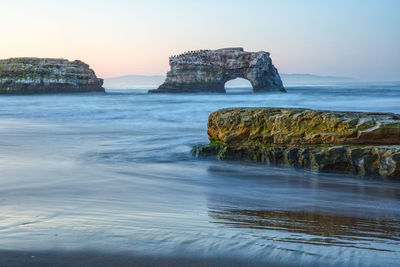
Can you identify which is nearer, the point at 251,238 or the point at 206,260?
the point at 206,260

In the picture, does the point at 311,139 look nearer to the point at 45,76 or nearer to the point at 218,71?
the point at 218,71

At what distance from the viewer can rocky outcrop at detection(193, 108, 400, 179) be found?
20.3ft

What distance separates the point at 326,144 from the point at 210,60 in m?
52.1

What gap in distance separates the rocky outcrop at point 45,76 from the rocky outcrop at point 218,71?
11918mm

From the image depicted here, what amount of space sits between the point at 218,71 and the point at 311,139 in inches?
2020

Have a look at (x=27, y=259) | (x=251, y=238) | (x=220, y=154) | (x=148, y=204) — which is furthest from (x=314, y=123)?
(x=27, y=259)

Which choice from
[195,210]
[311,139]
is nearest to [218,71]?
[311,139]

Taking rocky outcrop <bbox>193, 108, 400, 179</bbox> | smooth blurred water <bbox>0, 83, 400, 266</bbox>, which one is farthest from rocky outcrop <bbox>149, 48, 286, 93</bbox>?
smooth blurred water <bbox>0, 83, 400, 266</bbox>

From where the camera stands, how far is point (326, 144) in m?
6.74

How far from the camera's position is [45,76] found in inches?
2290

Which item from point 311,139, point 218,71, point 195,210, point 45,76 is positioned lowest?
point 195,210

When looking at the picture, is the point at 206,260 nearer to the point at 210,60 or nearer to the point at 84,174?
the point at 84,174

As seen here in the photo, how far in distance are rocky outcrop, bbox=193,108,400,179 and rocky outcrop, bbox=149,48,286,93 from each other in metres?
47.6

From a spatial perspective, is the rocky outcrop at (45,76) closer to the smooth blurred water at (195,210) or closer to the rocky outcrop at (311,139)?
the smooth blurred water at (195,210)
